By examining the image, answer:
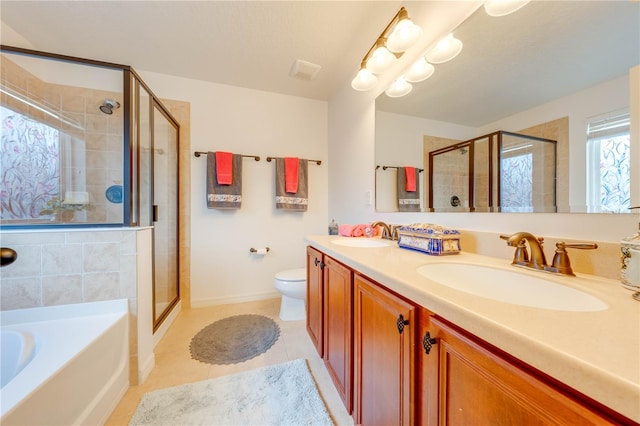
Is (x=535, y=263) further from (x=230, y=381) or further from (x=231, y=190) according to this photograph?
(x=231, y=190)

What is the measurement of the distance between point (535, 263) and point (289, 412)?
1.20 meters

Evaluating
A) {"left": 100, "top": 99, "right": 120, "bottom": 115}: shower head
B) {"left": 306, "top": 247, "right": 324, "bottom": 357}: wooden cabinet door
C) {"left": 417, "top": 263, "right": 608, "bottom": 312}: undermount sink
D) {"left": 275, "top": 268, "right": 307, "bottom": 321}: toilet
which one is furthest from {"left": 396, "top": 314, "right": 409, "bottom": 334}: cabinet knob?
{"left": 100, "top": 99, "right": 120, "bottom": 115}: shower head

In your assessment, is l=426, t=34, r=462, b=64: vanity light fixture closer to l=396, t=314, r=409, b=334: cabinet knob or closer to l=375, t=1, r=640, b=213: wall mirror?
l=375, t=1, r=640, b=213: wall mirror

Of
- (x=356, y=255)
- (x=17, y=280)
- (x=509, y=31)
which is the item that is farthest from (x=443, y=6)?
(x=17, y=280)

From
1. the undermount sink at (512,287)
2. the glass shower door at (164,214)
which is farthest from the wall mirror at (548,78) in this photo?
the glass shower door at (164,214)

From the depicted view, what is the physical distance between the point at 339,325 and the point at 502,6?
1498 millimetres

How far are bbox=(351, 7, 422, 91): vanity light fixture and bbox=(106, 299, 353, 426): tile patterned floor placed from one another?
190cm

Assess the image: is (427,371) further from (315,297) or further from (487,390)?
(315,297)

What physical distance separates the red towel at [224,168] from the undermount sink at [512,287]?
194 cm

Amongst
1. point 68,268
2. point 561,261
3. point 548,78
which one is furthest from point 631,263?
point 68,268

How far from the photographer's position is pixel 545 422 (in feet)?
1.08

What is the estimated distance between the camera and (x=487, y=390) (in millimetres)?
413

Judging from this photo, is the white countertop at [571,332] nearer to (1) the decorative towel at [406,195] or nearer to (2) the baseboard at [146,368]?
(1) the decorative towel at [406,195]

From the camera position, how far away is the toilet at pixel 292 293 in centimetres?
186
